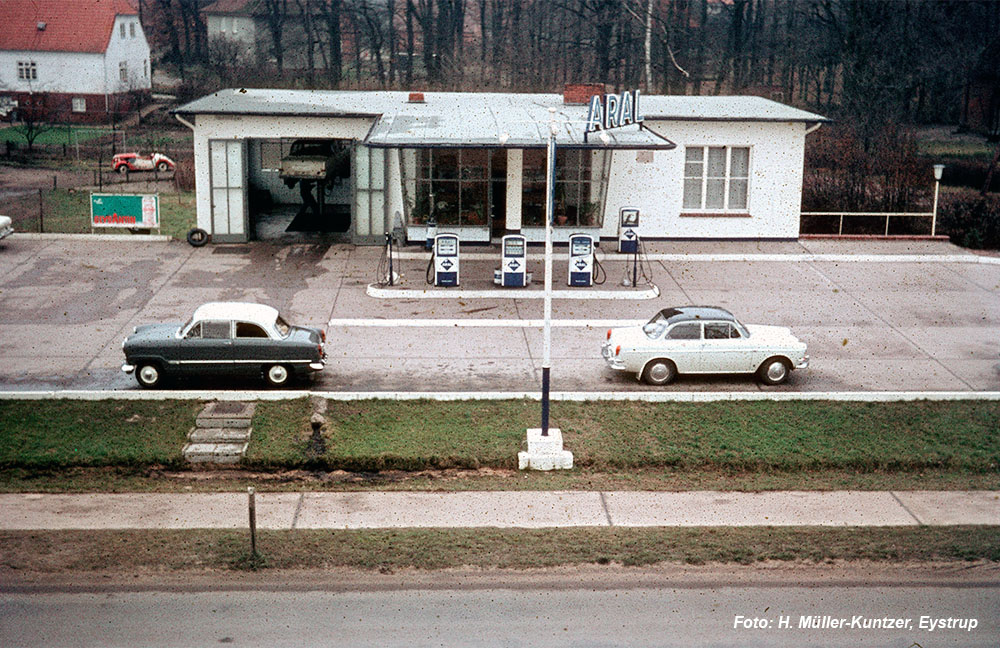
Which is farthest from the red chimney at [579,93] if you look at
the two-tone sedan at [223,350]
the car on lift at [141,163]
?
the car on lift at [141,163]

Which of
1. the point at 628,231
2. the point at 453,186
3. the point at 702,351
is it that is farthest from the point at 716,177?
the point at 702,351

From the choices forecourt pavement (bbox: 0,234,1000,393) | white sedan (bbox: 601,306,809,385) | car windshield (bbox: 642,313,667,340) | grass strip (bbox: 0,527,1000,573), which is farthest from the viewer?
forecourt pavement (bbox: 0,234,1000,393)

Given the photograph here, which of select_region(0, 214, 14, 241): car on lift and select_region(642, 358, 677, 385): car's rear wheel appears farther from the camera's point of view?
select_region(0, 214, 14, 241): car on lift

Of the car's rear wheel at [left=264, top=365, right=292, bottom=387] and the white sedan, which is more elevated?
the white sedan

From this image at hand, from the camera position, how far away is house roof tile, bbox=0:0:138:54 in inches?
2464

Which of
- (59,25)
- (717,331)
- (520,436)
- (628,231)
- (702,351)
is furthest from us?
(59,25)

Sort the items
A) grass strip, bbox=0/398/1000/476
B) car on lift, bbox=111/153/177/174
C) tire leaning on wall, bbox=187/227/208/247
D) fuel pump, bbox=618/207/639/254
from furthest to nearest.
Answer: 1. car on lift, bbox=111/153/177/174
2. tire leaning on wall, bbox=187/227/208/247
3. fuel pump, bbox=618/207/639/254
4. grass strip, bbox=0/398/1000/476

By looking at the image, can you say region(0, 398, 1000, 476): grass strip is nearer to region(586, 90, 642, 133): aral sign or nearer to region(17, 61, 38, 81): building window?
region(586, 90, 642, 133): aral sign

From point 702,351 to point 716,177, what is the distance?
12.9 metres

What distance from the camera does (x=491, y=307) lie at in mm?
25391

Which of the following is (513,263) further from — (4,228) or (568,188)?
(4,228)

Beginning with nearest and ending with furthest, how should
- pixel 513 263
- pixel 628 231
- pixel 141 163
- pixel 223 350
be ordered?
pixel 223 350 → pixel 513 263 → pixel 628 231 → pixel 141 163

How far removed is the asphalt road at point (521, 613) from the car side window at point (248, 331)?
6.95 meters

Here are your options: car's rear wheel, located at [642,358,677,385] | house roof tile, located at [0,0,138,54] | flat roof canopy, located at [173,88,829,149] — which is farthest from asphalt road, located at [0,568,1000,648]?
house roof tile, located at [0,0,138,54]
